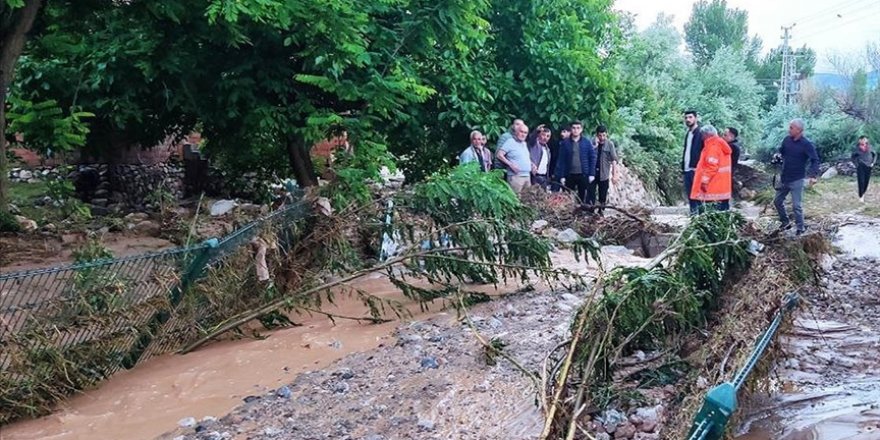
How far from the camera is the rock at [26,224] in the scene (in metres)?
9.52

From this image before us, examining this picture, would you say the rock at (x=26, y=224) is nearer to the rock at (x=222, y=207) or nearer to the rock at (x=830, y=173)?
the rock at (x=222, y=207)

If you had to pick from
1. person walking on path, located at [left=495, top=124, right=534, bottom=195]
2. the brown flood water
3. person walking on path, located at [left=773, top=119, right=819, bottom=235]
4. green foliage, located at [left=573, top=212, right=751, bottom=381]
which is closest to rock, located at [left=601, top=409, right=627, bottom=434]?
green foliage, located at [left=573, top=212, right=751, bottom=381]

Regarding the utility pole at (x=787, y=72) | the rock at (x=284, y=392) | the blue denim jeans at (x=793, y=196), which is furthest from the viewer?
the utility pole at (x=787, y=72)

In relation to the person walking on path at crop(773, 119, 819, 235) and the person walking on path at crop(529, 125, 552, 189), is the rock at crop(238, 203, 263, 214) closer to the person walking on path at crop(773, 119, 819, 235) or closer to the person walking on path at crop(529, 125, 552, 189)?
the person walking on path at crop(529, 125, 552, 189)

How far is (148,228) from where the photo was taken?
9859 mm

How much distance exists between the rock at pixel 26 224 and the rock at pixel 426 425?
26.0 ft

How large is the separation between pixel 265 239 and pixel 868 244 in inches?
295

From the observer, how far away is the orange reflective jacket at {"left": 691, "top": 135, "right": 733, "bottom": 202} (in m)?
8.10

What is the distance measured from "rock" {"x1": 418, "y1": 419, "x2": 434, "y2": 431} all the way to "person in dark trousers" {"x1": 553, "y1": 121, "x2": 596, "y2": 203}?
22.2 feet

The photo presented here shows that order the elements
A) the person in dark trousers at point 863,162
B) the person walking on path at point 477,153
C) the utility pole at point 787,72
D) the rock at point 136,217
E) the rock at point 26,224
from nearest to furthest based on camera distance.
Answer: the person walking on path at point 477,153 → the rock at point 26,224 → the rock at point 136,217 → the person in dark trousers at point 863,162 → the utility pole at point 787,72

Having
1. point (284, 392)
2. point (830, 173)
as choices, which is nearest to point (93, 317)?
point (284, 392)

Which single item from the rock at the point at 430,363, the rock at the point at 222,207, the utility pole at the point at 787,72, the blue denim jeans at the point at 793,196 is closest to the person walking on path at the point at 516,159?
the blue denim jeans at the point at 793,196

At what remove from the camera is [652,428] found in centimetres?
342

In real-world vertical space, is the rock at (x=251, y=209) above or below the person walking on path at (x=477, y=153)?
below
